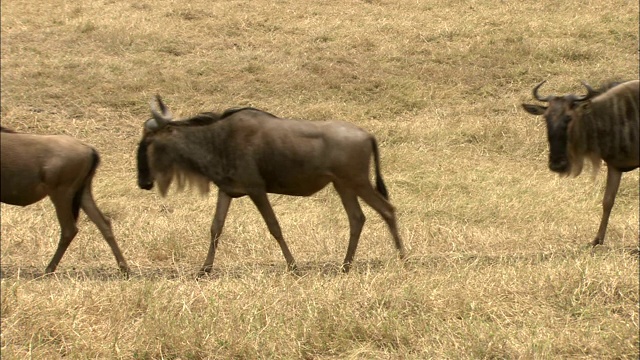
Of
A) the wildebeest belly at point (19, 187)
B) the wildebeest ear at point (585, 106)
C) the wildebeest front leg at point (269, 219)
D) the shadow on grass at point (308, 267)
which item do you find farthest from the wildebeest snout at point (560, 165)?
the wildebeest belly at point (19, 187)

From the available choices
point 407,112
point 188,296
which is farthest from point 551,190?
point 188,296

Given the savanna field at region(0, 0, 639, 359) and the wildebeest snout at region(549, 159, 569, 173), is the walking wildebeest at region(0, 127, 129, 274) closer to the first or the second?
the savanna field at region(0, 0, 639, 359)

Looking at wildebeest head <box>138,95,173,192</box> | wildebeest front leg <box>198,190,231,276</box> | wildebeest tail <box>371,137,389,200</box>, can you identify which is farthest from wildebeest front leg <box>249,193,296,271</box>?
wildebeest head <box>138,95,173,192</box>

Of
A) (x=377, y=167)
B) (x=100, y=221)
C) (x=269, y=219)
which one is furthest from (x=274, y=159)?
(x=100, y=221)

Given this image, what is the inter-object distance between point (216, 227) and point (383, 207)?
1335 mm

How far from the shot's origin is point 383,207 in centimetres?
687

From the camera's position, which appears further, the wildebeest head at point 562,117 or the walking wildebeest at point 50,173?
the wildebeest head at point 562,117

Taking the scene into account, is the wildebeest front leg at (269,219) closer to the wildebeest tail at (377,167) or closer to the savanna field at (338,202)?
the savanna field at (338,202)

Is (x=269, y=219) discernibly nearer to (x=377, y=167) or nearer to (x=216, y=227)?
(x=216, y=227)

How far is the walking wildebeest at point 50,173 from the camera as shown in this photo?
6.21 meters

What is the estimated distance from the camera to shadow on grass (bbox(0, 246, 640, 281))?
6031 millimetres

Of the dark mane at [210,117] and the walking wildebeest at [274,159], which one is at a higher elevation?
the dark mane at [210,117]

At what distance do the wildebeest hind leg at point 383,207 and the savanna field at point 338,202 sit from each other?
19 centimetres

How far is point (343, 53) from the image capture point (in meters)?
15.6
